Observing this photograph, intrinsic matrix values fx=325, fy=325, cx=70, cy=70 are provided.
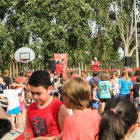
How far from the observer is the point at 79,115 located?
2607 millimetres

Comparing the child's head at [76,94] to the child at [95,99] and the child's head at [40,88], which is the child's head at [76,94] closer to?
the child's head at [40,88]

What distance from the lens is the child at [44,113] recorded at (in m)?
2.96

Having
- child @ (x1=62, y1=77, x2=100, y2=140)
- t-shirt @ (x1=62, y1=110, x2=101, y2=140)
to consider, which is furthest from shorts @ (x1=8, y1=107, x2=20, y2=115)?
t-shirt @ (x1=62, y1=110, x2=101, y2=140)

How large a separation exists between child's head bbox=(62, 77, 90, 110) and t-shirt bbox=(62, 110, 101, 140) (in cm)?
14

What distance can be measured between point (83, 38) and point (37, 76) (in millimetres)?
21767

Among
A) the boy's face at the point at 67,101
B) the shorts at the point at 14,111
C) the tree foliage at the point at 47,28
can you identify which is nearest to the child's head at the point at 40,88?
the boy's face at the point at 67,101

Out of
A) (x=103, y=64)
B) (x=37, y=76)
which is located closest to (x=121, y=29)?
(x=103, y=64)

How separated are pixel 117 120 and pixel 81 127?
0.36 m

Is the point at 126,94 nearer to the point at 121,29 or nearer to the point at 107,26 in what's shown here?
the point at 107,26

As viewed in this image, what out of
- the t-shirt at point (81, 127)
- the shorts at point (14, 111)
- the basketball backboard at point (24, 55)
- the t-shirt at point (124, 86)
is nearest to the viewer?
the t-shirt at point (81, 127)

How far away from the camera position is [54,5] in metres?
24.2

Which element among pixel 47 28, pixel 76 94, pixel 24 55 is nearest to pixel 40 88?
pixel 76 94

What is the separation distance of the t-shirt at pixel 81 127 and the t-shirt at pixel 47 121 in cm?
39

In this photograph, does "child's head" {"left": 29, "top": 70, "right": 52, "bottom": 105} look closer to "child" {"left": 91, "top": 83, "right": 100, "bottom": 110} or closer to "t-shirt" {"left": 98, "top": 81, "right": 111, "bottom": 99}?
"child" {"left": 91, "top": 83, "right": 100, "bottom": 110}
